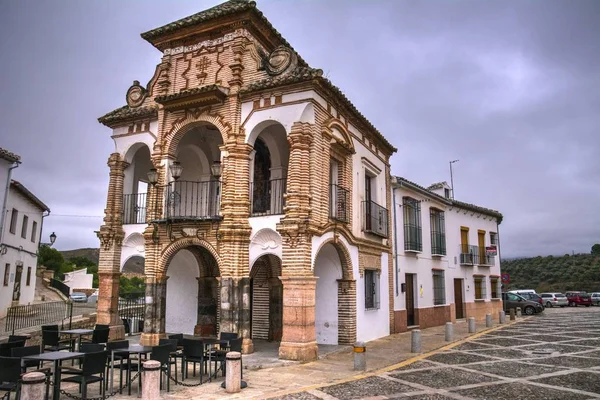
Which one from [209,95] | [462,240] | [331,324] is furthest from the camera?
[462,240]

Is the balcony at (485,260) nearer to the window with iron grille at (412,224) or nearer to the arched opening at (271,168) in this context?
the window with iron grille at (412,224)

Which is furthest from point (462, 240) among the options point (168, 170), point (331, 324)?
point (168, 170)

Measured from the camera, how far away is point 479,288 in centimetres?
2489

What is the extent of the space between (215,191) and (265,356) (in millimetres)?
5922

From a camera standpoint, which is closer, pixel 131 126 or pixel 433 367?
pixel 433 367

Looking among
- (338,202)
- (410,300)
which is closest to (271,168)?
(338,202)

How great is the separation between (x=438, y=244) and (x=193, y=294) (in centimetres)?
1161

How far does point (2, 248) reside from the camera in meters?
20.5

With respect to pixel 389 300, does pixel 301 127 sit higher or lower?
higher

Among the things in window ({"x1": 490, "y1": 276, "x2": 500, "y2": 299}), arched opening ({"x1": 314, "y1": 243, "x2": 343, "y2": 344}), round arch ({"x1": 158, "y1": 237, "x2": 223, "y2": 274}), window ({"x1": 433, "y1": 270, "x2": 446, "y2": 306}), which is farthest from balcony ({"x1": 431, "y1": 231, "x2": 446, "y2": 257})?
round arch ({"x1": 158, "y1": 237, "x2": 223, "y2": 274})

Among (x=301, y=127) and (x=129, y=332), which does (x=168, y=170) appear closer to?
(x=301, y=127)

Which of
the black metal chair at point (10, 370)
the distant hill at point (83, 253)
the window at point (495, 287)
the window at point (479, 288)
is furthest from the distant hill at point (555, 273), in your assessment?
the distant hill at point (83, 253)

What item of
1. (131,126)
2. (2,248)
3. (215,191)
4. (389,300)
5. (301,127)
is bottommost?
(389,300)

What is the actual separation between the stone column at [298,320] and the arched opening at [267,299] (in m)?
3.12
